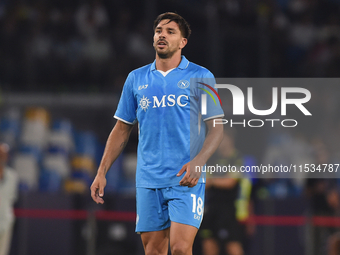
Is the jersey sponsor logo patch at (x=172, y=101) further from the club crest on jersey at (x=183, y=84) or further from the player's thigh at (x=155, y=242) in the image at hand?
the player's thigh at (x=155, y=242)

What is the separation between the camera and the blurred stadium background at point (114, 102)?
7754 millimetres

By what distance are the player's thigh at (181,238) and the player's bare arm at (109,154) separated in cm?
60

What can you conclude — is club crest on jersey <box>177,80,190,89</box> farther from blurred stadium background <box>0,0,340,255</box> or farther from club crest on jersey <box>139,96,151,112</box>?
blurred stadium background <box>0,0,340,255</box>

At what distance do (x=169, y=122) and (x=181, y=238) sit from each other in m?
0.80

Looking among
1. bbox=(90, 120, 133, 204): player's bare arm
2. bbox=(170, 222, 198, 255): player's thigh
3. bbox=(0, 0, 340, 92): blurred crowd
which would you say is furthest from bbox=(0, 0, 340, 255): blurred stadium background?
bbox=(170, 222, 198, 255): player's thigh

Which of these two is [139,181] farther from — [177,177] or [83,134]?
[83,134]

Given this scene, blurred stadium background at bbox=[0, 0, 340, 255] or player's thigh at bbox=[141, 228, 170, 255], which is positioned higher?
blurred stadium background at bbox=[0, 0, 340, 255]

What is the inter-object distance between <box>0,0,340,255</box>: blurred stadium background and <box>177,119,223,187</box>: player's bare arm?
4.34 m

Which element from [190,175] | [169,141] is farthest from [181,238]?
[169,141]

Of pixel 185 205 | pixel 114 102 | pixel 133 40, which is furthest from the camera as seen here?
pixel 133 40

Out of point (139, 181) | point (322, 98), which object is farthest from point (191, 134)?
point (322, 98)

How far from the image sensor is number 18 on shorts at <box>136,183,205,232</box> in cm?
337

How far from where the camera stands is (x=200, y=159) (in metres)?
3.26

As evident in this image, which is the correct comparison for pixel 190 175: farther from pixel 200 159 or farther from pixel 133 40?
pixel 133 40
